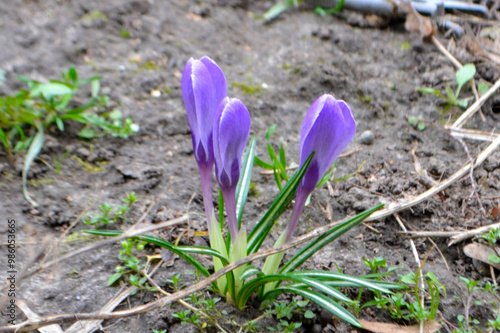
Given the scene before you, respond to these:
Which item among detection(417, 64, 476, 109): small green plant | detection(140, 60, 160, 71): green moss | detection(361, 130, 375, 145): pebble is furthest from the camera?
detection(140, 60, 160, 71): green moss

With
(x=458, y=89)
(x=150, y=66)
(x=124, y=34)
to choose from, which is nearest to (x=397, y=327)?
(x=458, y=89)

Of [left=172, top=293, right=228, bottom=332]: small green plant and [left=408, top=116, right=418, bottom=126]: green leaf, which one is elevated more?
[left=408, top=116, right=418, bottom=126]: green leaf

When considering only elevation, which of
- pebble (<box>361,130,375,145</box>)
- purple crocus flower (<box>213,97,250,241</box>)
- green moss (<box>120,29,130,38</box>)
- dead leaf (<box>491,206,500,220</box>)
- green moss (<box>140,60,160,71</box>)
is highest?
purple crocus flower (<box>213,97,250,241</box>)

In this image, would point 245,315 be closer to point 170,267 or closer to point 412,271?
point 170,267

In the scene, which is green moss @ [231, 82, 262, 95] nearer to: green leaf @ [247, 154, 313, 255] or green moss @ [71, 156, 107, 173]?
green moss @ [71, 156, 107, 173]

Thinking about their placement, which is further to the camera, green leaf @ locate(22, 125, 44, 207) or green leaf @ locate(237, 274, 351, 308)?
green leaf @ locate(22, 125, 44, 207)

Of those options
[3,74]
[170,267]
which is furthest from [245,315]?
→ [3,74]

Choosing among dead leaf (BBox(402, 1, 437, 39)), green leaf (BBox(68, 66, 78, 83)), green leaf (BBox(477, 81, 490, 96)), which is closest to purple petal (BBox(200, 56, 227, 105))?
green leaf (BBox(68, 66, 78, 83))
